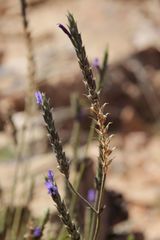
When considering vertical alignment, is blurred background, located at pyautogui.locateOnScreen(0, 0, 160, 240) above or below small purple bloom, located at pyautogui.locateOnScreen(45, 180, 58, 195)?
above

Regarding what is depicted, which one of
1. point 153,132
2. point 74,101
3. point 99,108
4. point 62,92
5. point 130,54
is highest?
point 130,54

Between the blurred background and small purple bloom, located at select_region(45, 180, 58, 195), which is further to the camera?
the blurred background

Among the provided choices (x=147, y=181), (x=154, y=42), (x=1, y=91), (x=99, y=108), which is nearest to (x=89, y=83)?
(x=99, y=108)

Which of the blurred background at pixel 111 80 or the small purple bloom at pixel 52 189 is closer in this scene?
the small purple bloom at pixel 52 189

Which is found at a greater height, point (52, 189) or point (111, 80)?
point (111, 80)

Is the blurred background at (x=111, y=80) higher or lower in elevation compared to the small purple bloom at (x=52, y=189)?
higher

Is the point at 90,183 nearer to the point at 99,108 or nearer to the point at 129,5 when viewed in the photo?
the point at 99,108

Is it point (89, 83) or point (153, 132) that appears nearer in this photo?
point (89, 83)

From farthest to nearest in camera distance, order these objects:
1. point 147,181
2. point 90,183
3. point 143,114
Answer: point 143,114 < point 147,181 < point 90,183
